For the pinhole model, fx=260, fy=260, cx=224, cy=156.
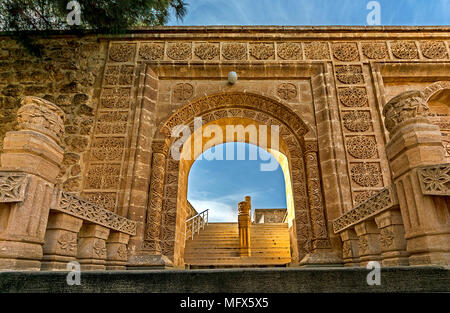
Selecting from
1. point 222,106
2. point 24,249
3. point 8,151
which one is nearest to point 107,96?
point 222,106

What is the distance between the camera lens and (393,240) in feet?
8.48

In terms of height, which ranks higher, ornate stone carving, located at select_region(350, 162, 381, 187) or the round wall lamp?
the round wall lamp

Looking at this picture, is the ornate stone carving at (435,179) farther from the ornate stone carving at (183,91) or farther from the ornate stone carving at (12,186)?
the ornate stone carving at (183,91)

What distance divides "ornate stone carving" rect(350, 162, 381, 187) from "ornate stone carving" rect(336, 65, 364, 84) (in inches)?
76.6

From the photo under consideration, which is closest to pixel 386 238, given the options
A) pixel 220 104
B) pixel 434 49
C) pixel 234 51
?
pixel 220 104

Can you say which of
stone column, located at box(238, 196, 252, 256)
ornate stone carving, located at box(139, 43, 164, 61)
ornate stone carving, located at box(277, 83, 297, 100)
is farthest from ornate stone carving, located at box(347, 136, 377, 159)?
ornate stone carving, located at box(139, 43, 164, 61)

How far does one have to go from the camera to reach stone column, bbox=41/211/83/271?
8.59 feet

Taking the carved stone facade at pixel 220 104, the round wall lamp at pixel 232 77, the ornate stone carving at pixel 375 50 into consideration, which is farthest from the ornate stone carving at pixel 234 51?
the ornate stone carving at pixel 375 50

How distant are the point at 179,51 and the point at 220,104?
5.26ft

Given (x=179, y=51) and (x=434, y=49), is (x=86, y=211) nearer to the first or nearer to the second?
(x=179, y=51)

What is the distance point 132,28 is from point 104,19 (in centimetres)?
82

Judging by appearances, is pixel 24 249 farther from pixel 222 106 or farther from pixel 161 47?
pixel 161 47

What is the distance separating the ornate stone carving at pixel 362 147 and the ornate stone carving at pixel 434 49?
8.53ft

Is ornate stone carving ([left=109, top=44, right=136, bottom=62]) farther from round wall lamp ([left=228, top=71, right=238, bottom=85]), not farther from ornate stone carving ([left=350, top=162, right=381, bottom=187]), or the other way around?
ornate stone carving ([left=350, top=162, right=381, bottom=187])
